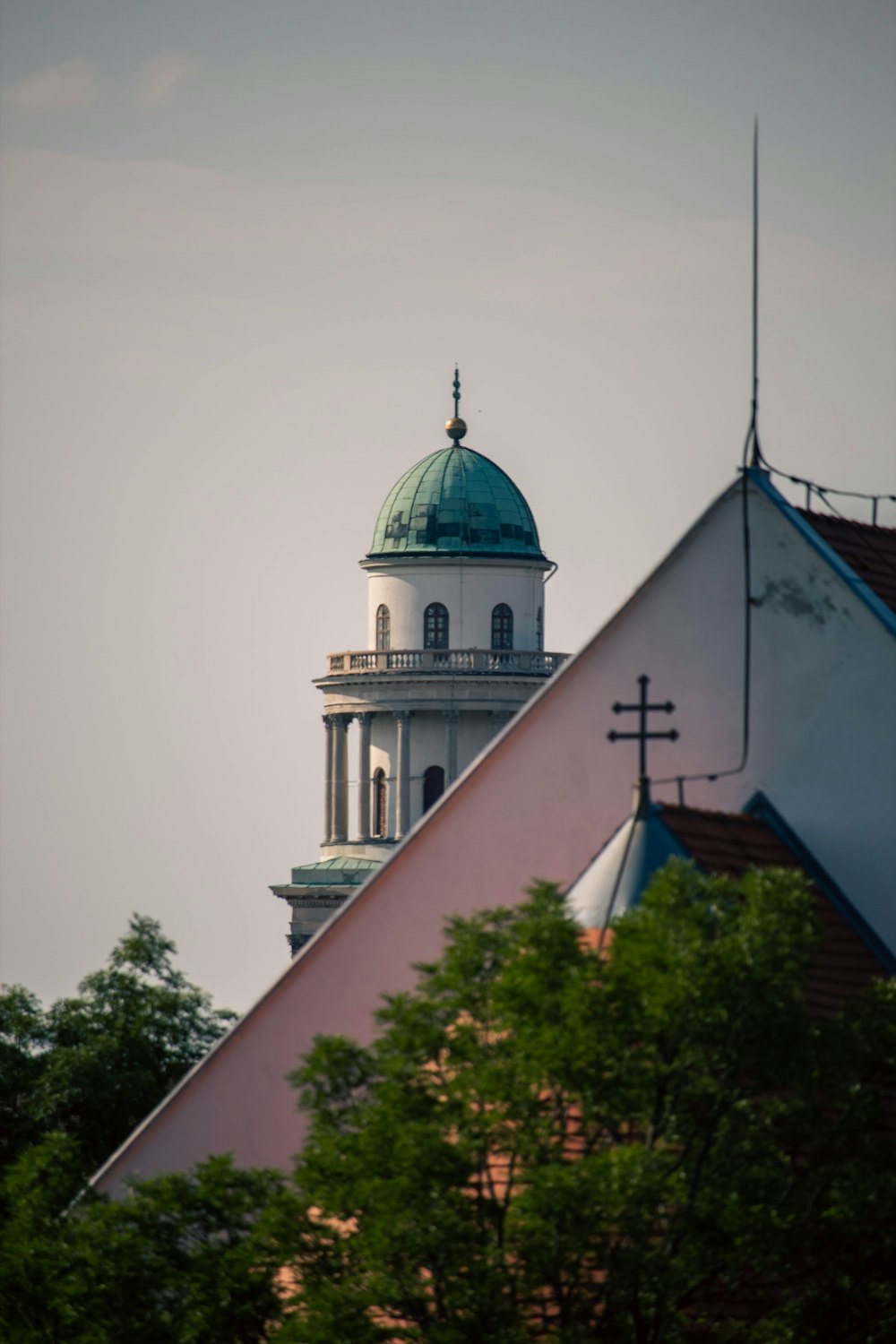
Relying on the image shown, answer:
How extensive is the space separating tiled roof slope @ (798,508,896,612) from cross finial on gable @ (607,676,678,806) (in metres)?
2.13

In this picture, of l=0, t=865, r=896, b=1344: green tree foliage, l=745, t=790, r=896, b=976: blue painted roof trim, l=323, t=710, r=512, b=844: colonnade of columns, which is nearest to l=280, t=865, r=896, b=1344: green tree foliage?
l=0, t=865, r=896, b=1344: green tree foliage

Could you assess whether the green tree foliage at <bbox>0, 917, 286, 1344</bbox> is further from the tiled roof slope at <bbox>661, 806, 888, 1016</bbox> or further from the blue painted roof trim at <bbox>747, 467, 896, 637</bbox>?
the blue painted roof trim at <bbox>747, 467, 896, 637</bbox>

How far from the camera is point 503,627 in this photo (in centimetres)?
12581

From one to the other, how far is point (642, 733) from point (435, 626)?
105674mm

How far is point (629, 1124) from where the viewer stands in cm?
1670

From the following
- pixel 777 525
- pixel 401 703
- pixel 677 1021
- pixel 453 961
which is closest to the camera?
pixel 677 1021

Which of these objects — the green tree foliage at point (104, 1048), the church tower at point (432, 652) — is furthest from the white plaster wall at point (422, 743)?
the green tree foliage at point (104, 1048)

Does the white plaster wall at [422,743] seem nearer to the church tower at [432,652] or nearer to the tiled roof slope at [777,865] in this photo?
the church tower at [432,652]

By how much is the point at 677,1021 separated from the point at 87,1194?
6.05 m

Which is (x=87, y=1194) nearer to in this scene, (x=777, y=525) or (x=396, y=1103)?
(x=396, y=1103)

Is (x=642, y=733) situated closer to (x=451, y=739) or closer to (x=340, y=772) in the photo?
(x=451, y=739)

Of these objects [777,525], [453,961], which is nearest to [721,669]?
[777,525]

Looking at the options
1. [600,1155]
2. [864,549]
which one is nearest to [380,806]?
[864,549]

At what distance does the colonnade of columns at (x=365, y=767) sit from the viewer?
124375mm
